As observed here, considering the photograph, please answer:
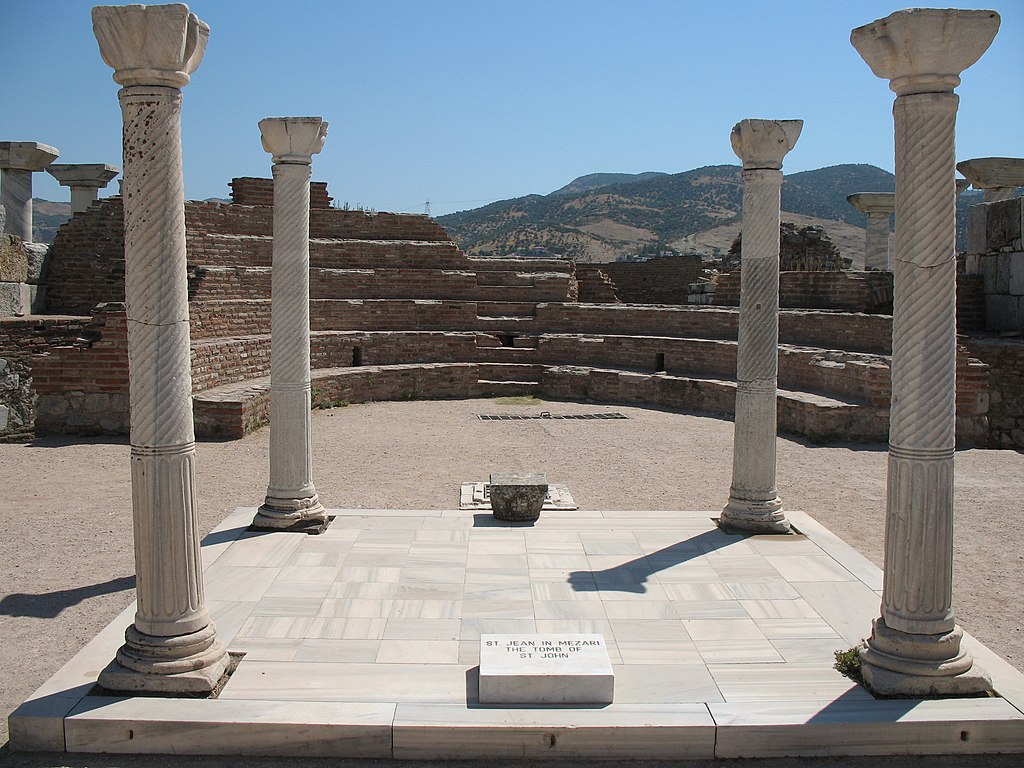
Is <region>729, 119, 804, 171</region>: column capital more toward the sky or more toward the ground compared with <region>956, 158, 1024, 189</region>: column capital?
more toward the ground

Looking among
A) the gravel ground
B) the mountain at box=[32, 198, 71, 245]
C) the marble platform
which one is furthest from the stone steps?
the mountain at box=[32, 198, 71, 245]

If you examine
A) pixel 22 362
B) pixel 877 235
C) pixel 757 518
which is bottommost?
pixel 757 518

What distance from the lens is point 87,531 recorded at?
7.45 meters

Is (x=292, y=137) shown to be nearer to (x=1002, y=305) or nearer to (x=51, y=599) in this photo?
(x=51, y=599)

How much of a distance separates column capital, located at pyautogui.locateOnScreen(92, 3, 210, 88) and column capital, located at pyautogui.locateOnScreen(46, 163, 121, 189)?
64.6ft

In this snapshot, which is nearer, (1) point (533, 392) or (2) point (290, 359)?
(2) point (290, 359)

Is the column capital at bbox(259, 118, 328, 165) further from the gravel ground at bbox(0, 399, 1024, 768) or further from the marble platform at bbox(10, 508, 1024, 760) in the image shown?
the gravel ground at bbox(0, 399, 1024, 768)

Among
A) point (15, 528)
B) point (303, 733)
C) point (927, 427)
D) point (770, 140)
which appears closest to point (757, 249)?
point (770, 140)

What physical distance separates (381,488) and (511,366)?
812cm

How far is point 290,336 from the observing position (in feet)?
23.6

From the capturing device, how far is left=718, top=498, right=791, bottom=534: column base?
7.22 meters

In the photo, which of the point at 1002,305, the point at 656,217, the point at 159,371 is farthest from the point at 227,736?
the point at 656,217

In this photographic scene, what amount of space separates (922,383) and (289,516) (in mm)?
4930

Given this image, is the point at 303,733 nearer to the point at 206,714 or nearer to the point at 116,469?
the point at 206,714
